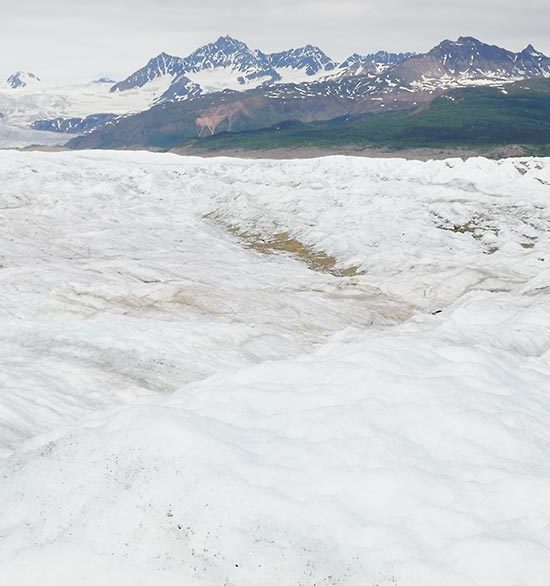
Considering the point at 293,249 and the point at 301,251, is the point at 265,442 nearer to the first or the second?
the point at 301,251

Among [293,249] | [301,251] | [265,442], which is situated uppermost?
[265,442]

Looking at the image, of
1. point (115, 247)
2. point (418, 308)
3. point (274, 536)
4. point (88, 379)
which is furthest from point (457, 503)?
point (115, 247)

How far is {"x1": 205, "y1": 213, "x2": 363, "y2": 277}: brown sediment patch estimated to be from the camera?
7962 cm

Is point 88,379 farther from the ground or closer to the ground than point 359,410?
closer to the ground

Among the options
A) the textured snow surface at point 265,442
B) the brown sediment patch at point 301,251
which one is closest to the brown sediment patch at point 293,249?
the brown sediment patch at point 301,251

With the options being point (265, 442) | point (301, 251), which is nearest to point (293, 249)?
point (301, 251)

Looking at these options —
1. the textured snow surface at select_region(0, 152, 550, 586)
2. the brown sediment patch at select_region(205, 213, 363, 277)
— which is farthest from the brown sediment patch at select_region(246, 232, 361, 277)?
the textured snow surface at select_region(0, 152, 550, 586)

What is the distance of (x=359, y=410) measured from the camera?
16.6 metres

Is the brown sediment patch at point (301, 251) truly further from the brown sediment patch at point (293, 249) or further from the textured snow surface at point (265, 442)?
the textured snow surface at point (265, 442)

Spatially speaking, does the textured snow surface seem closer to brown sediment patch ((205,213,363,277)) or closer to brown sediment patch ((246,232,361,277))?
brown sediment patch ((246,232,361,277))

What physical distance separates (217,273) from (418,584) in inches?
2103

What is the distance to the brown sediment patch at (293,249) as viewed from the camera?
79.6m

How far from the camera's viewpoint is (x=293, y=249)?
3634 inches

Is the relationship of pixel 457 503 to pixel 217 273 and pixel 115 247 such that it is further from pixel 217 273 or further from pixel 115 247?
pixel 115 247
